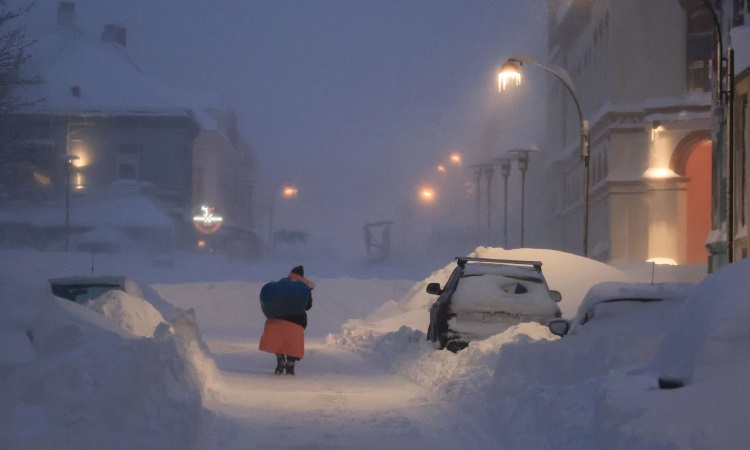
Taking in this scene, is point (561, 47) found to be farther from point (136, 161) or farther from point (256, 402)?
point (256, 402)

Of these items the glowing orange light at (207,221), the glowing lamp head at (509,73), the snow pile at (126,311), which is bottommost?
the snow pile at (126,311)

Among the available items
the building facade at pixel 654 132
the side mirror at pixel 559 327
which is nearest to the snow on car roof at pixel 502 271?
the side mirror at pixel 559 327

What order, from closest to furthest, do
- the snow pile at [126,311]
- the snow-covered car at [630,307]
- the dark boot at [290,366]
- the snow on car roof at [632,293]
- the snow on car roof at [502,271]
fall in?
the snow-covered car at [630,307], the snow on car roof at [632,293], the snow pile at [126,311], the snow on car roof at [502,271], the dark boot at [290,366]

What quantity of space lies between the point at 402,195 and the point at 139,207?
3466 inches

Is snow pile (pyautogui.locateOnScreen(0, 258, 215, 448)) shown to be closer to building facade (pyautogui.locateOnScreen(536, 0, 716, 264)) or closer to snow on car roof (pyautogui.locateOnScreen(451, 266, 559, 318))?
snow on car roof (pyautogui.locateOnScreen(451, 266, 559, 318))

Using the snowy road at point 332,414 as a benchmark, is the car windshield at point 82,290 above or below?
above

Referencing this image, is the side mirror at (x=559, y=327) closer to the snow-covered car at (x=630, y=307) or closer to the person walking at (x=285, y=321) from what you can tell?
the snow-covered car at (x=630, y=307)

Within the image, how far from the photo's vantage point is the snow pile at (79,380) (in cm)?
718

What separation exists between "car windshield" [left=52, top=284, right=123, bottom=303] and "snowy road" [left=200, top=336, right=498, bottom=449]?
2478 mm

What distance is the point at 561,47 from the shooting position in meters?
62.0

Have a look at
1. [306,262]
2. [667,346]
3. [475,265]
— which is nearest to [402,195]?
[306,262]

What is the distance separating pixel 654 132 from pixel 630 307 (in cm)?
3393

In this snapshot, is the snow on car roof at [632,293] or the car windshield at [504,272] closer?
the snow on car roof at [632,293]

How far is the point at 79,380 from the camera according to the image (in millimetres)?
7941
